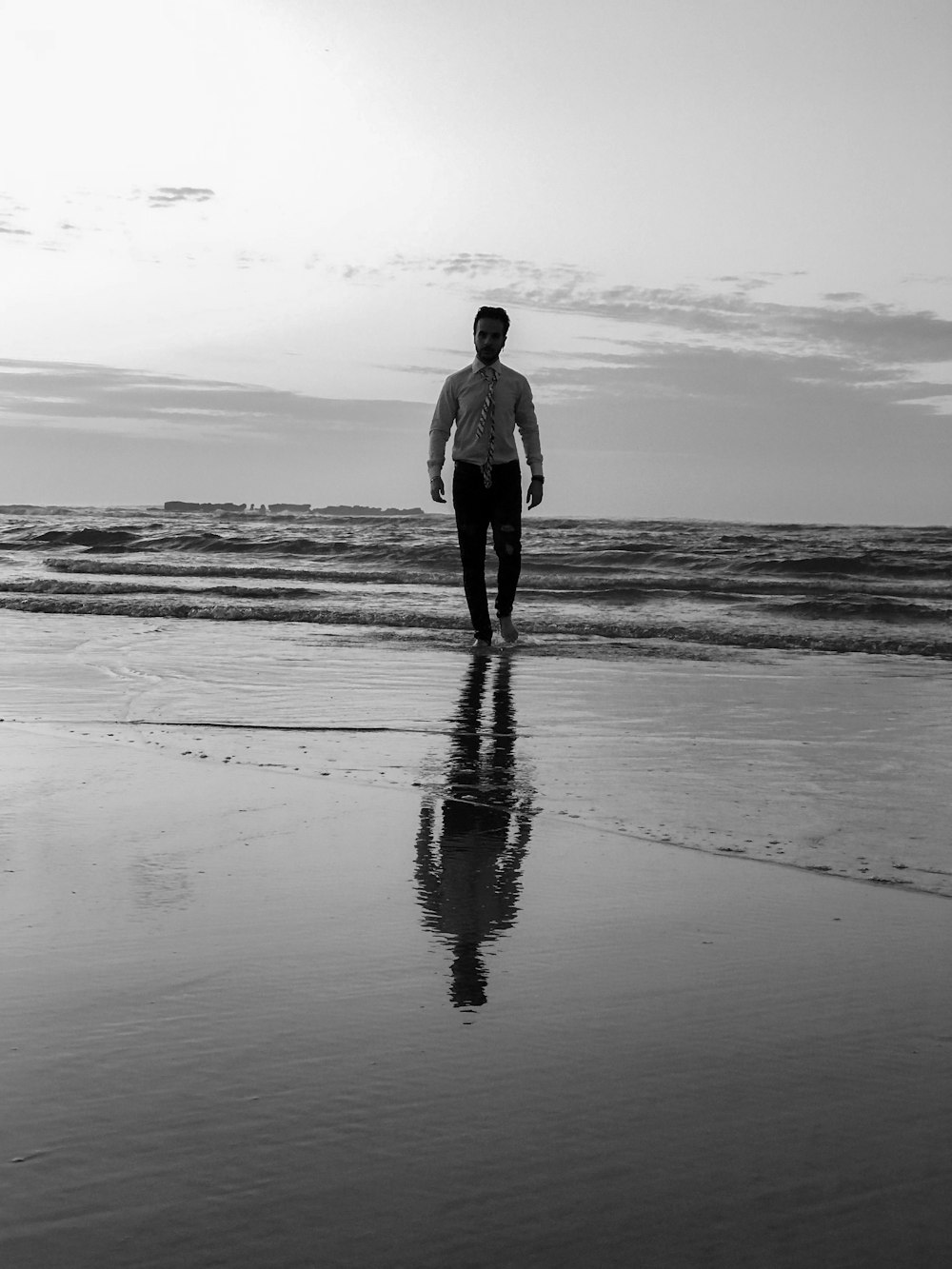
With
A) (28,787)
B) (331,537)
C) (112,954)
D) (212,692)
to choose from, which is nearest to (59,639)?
(212,692)

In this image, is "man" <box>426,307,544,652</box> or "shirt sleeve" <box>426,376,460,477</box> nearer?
"man" <box>426,307,544,652</box>

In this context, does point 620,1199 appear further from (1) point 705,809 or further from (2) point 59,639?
(2) point 59,639

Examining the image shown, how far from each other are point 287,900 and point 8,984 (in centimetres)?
52

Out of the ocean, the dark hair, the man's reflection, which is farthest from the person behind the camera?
the ocean

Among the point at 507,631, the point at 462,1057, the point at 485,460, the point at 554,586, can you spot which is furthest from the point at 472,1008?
the point at 554,586

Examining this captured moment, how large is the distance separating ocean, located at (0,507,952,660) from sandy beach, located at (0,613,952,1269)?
3670 millimetres

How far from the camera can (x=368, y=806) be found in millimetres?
2842

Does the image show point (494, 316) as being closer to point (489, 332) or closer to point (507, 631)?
point (489, 332)

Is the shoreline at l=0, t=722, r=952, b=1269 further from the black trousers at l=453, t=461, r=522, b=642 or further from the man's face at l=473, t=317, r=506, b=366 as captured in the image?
the man's face at l=473, t=317, r=506, b=366

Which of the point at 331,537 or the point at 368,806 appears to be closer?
the point at 368,806

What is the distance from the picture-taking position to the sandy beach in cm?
108

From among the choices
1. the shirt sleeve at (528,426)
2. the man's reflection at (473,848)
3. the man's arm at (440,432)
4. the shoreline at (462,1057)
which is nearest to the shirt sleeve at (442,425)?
the man's arm at (440,432)

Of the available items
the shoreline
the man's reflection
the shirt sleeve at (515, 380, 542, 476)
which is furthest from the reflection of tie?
the shoreline

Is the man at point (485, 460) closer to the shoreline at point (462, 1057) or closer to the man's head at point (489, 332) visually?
the man's head at point (489, 332)
